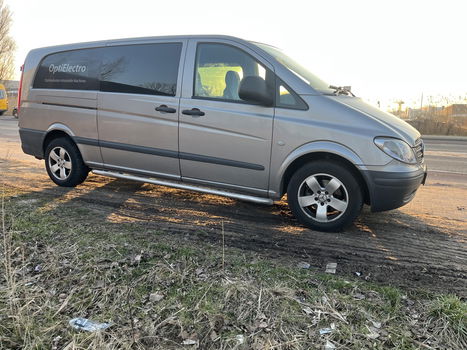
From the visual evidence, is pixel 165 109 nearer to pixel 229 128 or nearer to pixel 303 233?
pixel 229 128

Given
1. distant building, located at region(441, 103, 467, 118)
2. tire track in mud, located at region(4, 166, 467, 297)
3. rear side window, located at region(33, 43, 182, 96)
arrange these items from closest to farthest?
1. tire track in mud, located at region(4, 166, 467, 297)
2. rear side window, located at region(33, 43, 182, 96)
3. distant building, located at region(441, 103, 467, 118)

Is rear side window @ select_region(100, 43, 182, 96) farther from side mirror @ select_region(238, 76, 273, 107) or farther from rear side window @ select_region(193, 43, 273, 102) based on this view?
side mirror @ select_region(238, 76, 273, 107)

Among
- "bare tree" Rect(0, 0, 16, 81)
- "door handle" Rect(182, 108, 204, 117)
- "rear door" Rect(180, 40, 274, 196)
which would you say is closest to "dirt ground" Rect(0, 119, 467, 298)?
"rear door" Rect(180, 40, 274, 196)

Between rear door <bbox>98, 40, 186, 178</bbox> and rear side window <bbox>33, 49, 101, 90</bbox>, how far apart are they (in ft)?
0.65

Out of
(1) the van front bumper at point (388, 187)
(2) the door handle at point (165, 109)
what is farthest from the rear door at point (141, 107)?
(1) the van front bumper at point (388, 187)

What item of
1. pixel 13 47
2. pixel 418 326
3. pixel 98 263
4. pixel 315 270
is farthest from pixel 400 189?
pixel 13 47

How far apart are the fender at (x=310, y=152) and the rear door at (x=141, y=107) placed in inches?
48.9

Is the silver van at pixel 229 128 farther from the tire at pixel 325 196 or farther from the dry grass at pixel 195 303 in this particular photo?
the dry grass at pixel 195 303

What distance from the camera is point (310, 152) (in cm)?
385

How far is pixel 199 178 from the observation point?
4508mm

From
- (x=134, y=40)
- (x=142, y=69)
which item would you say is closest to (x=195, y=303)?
(x=142, y=69)

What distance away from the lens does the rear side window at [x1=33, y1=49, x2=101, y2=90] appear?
5.13 metres

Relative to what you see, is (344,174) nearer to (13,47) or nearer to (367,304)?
(367,304)

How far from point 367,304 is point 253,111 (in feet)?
Answer: 7.34
